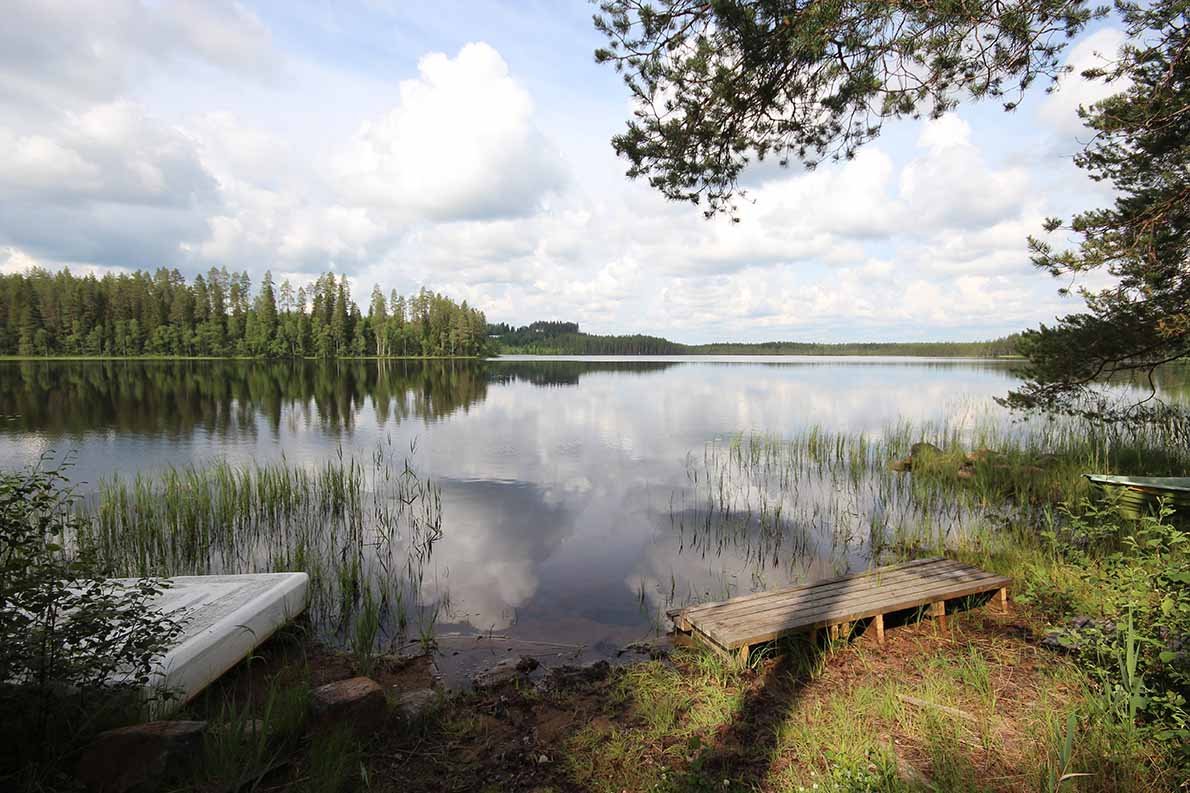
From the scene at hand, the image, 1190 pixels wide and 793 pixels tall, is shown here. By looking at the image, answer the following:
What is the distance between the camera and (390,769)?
3.78m

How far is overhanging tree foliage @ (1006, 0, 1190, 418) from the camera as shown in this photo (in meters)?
7.15

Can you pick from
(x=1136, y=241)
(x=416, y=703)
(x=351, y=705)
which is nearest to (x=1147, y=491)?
(x=1136, y=241)

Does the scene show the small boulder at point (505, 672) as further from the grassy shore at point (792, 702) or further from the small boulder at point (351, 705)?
the small boulder at point (351, 705)

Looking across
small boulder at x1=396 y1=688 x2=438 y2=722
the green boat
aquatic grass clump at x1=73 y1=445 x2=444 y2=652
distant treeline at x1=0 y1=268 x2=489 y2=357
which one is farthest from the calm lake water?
distant treeline at x1=0 y1=268 x2=489 y2=357

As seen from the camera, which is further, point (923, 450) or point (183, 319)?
point (183, 319)

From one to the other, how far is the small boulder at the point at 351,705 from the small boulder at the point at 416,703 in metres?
0.18

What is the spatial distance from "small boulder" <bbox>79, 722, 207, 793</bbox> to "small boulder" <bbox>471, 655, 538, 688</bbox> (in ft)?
7.75

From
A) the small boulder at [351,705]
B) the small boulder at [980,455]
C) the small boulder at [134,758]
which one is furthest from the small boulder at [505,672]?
the small boulder at [980,455]

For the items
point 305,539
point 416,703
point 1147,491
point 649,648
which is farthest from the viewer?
point 305,539

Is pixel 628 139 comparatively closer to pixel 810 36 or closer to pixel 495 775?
pixel 810 36

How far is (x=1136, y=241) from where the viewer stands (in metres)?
7.43

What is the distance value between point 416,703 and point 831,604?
159 inches

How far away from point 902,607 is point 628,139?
5.70m

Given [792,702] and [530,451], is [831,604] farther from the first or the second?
[530,451]
